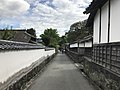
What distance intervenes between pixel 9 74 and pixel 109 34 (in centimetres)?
576

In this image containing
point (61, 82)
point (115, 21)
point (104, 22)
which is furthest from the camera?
point (104, 22)

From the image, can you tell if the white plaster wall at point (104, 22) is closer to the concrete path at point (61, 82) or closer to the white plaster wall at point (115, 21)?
the white plaster wall at point (115, 21)

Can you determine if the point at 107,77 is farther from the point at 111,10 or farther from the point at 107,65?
the point at 111,10

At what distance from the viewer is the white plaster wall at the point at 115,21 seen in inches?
386

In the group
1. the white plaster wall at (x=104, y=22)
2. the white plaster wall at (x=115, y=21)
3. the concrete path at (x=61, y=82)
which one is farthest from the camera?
the white plaster wall at (x=104, y=22)

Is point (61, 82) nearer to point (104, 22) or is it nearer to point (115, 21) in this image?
point (104, 22)

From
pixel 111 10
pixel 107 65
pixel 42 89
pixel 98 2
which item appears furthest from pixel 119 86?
pixel 98 2

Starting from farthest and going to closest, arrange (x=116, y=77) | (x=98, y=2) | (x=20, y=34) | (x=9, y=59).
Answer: (x=20, y=34), (x=98, y=2), (x=9, y=59), (x=116, y=77)

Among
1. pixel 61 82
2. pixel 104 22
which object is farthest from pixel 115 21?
pixel 61 82

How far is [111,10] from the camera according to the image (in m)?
11.0

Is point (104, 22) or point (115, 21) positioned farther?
point (104, 22)

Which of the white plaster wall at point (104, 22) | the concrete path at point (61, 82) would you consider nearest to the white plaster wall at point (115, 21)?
the white plaster wall at point (104, 22)

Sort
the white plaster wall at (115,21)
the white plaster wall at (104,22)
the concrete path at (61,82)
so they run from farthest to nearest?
the white plaster wall at (104,22), the concrete path at (61,82), the white plaster wall at (115,21)

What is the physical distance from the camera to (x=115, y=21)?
1016cm
